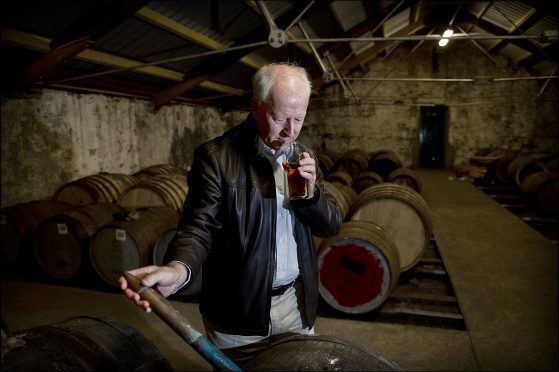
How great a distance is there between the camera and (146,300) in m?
1.00

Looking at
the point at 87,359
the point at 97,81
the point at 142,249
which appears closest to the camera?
the point at 87,359

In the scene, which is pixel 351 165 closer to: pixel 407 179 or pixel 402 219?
pixel 407 179

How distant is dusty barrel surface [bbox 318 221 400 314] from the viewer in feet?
11.1

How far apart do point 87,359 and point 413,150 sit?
49.6 ft

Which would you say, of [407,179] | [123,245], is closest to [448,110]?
[407,179]

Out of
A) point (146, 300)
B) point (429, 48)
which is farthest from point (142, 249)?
point (429, 48)

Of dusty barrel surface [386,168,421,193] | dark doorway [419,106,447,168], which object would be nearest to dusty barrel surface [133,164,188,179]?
dusty barrel surface [386,168,421,193]

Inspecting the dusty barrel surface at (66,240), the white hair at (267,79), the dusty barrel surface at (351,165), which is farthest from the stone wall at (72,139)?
the white hair at (267,79)

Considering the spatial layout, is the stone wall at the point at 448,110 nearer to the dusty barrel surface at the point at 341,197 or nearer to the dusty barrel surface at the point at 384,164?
the dusty barrel surface at the point at 384,164

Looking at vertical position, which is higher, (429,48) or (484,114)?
(429,48)

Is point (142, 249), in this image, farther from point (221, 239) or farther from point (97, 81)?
point (97, 81)

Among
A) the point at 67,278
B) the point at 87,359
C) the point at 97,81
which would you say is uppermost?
the point at 97,81

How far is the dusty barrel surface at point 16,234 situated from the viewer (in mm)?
4477

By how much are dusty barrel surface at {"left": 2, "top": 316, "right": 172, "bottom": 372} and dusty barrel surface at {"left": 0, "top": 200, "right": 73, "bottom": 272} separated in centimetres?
374
